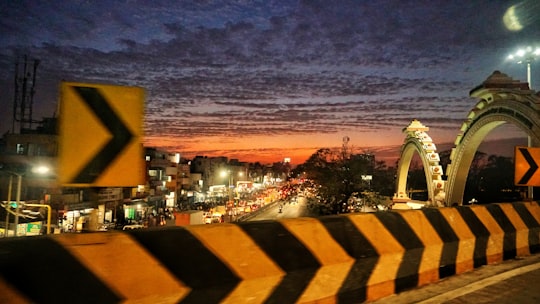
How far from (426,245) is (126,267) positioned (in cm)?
433

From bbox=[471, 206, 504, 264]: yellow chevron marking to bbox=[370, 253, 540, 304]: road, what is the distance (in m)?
0.38

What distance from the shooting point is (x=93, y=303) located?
11.3 feet

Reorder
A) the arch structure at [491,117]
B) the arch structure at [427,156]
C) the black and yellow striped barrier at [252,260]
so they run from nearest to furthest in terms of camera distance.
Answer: the black and yellow striped barrier at [252,260] → the arch structure at [491,117] → the arch structure at [427,156]

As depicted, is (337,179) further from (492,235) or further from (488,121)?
(492,235)

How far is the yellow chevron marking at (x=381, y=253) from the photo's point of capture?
17.7ft

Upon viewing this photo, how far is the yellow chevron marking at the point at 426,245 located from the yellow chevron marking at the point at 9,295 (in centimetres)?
482

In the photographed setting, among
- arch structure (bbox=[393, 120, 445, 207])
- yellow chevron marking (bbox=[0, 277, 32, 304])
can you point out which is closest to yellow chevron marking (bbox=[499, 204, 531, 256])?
yellow chevron marking (bbox=[0, 277, 32, 304])

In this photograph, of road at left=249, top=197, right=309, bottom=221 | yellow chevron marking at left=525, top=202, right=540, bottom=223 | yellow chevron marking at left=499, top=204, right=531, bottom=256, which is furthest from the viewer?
road at left=249, top=197, right=309, bottom=221

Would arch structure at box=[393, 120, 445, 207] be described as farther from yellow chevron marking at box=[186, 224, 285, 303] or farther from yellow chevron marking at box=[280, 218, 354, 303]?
yellow chevron marking at box=[186, 224, 285, 303]

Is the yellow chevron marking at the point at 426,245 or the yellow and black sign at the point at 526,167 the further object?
the yellow and black sign at the point at 526,167

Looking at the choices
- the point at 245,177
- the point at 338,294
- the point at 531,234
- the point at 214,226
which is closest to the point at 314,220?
the point at 338,294

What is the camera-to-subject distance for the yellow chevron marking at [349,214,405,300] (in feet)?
17.7

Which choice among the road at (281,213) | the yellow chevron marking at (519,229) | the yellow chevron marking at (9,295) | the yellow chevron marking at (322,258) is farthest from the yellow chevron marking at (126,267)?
the road at (281,213)

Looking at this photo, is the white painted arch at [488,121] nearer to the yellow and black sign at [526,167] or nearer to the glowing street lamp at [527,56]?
the glowing street lamp at [527,56]
